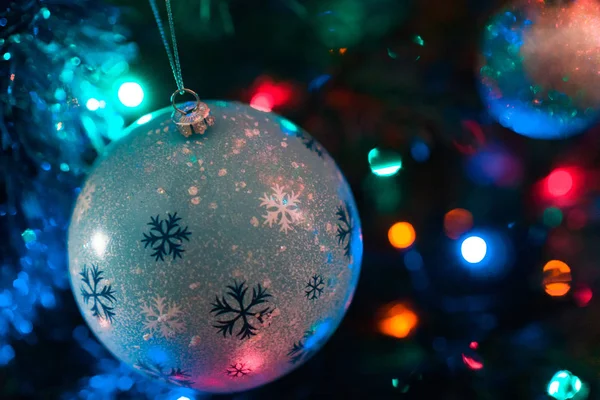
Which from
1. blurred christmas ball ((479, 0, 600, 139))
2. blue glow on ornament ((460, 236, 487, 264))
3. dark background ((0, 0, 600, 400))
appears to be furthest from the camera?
blue glow on ornament ((460, 236, 487, 264))

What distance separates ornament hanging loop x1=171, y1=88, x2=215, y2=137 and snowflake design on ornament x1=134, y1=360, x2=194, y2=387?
0.40m

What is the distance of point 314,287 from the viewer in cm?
74

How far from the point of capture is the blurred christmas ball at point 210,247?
680 millimetres

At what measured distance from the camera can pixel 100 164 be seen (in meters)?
0.78

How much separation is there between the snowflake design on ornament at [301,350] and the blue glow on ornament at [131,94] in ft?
2.28

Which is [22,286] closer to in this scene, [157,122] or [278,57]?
[157,122]

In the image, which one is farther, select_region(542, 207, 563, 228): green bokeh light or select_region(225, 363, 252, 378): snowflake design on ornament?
select_region(542, 207, 563, 228): green bokeh light

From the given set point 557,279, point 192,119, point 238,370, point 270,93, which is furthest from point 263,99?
point 557,279

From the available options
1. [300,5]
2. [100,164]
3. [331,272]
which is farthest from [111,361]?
[300,5]

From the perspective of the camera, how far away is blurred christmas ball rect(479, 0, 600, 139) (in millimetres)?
885

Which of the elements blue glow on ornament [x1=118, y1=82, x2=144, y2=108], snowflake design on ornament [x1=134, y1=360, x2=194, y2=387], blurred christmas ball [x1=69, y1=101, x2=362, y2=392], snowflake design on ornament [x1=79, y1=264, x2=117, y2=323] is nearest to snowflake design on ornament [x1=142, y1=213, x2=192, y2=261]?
blurred christmas ball [x1=69, y1=101, x2=362, y2=392]

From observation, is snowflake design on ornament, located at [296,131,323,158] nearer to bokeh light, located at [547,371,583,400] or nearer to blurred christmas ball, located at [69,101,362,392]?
blurred christmas ball, located at [69,101,362,392]

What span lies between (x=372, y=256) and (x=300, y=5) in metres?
0.73

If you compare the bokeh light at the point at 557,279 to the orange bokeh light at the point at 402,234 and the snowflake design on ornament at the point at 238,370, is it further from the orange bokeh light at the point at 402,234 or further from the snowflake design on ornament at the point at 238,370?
the snowflake design on ornament at the point at 238,370
